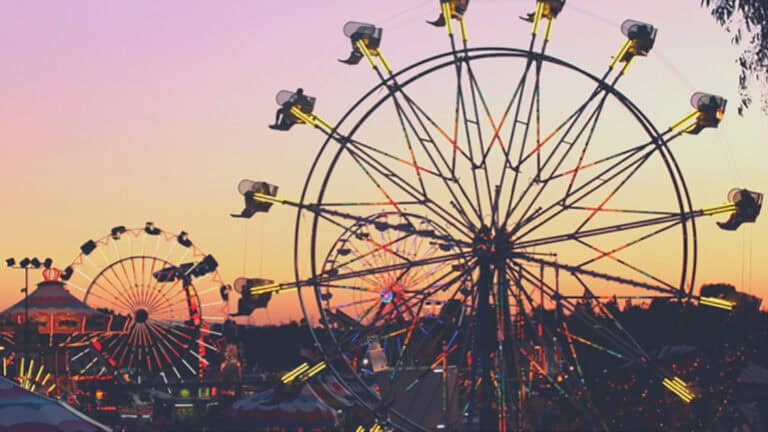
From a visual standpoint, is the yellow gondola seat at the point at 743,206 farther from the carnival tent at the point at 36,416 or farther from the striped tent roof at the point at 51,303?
the striped tent roof at the point at 51,303

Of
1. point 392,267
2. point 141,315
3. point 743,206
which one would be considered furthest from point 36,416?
point 141,315

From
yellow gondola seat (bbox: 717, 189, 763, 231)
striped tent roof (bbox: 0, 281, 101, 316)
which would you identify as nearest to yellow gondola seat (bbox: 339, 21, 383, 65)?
yellow gondola seat (bbox: 717, 189, 763, 231)

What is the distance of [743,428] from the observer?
3753 centimetres

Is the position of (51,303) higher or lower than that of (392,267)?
higher

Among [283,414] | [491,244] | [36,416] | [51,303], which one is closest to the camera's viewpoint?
[36,416]

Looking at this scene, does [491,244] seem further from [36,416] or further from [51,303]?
[51,303]

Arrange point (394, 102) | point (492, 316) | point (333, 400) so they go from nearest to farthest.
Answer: point (492, 316) < point (394, 102) < point (333, 400)

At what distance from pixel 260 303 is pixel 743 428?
60.7 ft

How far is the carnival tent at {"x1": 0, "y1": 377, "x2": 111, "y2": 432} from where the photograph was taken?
67.2 ft

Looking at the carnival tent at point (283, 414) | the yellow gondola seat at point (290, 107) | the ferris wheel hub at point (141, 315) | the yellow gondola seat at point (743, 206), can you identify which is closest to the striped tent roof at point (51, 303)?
the ferris wheel hub at point (141, 315)

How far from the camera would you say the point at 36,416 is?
20750 mm

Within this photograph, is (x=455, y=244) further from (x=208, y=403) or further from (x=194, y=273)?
(x=208, y=403)

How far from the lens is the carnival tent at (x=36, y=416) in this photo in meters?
20.5

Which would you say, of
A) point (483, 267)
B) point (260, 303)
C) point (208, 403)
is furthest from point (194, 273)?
point (483, 267)
